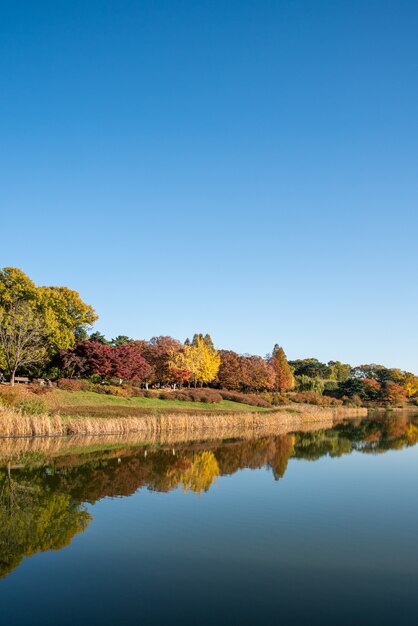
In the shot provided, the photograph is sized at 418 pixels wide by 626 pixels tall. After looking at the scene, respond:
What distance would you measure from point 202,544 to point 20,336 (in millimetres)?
37455

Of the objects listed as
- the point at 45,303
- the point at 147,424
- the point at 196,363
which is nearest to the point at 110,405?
the point at 147,424

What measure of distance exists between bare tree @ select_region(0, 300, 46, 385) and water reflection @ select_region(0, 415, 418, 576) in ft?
72.4

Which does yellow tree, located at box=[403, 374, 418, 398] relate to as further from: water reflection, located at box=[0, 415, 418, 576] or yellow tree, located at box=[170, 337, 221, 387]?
water reflection, located at box=[0, 415, 418, 576]

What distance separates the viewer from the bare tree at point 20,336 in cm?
4647

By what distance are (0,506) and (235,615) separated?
9706 mm

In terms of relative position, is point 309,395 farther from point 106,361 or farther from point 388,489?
point 388,489

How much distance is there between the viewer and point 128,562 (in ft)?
37.1

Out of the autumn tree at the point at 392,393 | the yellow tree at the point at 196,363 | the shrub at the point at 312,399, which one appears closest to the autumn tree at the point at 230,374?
the yellow tree at the point at 196,363

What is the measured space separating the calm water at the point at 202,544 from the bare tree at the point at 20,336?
970 inches

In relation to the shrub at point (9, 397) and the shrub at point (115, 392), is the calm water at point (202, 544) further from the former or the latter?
the shrub at point (115, 392)

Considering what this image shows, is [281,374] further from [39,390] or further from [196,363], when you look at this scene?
[39,390]

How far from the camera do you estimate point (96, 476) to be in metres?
20.9

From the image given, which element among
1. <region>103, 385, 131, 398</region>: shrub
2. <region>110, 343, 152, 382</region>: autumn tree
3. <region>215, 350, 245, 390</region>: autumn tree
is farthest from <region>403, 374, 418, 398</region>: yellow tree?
<region>103, 385, 131, 398</region>: shrub

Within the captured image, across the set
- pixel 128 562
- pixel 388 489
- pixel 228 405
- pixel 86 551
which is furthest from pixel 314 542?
pixel 228 405
